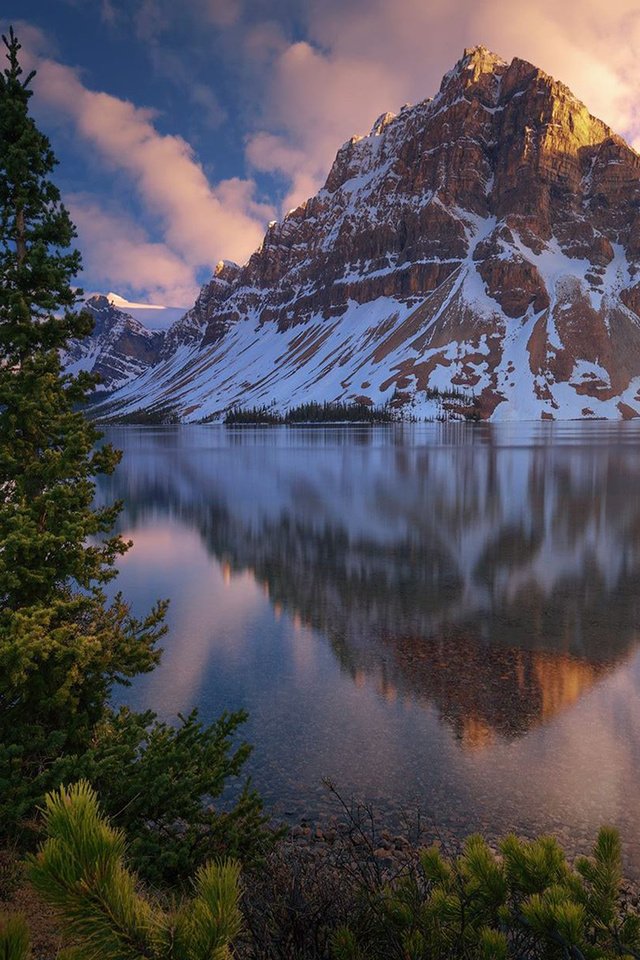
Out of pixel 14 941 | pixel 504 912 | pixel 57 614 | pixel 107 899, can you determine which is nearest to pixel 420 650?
pixel 57 614

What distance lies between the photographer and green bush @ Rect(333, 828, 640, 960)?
3908 millimetres

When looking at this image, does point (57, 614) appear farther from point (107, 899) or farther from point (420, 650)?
point (420, 650)

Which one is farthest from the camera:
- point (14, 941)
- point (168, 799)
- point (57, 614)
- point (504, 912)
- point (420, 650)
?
point (420, 650)

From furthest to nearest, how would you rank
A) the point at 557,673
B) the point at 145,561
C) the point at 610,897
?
1. the point at 145,561
2. the point at 557,673
3. the point at 610,897

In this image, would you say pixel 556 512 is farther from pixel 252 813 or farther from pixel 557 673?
pixel 252 813

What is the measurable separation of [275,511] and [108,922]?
1444 inches

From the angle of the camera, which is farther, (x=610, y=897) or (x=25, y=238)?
(x=25, y=238)

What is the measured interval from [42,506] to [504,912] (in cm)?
624

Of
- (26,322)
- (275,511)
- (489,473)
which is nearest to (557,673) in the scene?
(26,322)

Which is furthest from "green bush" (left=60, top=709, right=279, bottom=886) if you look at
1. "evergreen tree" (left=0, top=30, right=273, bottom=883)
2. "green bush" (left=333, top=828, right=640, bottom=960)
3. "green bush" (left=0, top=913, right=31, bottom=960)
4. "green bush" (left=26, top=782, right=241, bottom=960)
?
"green bush" (left=0, top=913, right=31, bottom=960)

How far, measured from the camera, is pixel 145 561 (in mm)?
27500

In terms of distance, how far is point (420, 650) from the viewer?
16.2 m

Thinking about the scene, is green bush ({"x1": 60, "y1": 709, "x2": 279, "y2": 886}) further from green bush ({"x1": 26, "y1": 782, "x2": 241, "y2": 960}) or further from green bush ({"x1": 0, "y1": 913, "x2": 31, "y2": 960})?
green bush ({"x1": 0, "y1": 913, "x2": 31, "y2": 960})

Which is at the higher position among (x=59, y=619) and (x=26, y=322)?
(x=26, y=322)
